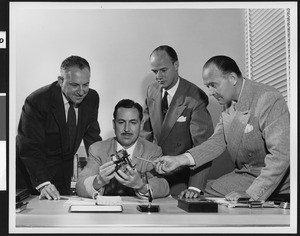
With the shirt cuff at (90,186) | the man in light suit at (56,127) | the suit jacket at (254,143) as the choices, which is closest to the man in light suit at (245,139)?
the suit jacket at (254,143)

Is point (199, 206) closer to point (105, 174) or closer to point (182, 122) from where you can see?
point (105, 174)

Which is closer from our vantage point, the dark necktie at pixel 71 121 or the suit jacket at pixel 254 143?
the suit jacket at pixel 254 143

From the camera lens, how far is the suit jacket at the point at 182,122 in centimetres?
229

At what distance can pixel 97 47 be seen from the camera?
7.55 ft

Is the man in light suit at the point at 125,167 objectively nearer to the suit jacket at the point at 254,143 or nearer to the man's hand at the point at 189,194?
the man's hand at the point at 189,194

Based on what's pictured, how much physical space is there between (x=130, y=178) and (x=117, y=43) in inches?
27.3

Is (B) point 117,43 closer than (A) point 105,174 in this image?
No

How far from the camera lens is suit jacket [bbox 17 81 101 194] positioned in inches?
89.0

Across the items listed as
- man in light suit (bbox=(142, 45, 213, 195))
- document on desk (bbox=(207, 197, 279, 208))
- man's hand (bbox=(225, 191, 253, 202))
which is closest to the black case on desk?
document on desk (bbox=(207, 197, 279, 208))

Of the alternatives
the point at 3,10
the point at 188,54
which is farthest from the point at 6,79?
the point at 188,54

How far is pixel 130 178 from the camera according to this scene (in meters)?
2.09

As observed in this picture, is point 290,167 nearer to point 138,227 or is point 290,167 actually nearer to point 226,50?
point 226,50

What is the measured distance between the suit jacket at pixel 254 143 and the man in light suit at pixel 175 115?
0.06 meters

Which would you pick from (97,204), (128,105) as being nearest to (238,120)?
Result: (128,105)
